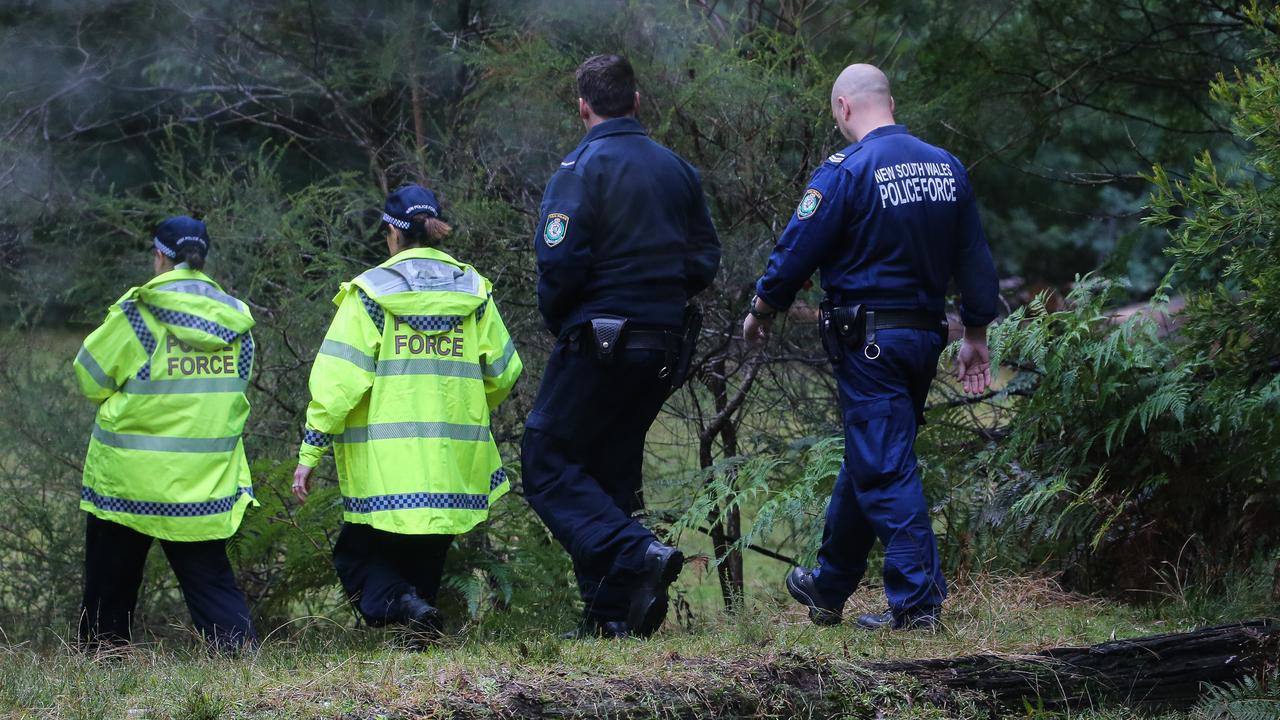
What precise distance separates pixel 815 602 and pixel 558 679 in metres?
1.46

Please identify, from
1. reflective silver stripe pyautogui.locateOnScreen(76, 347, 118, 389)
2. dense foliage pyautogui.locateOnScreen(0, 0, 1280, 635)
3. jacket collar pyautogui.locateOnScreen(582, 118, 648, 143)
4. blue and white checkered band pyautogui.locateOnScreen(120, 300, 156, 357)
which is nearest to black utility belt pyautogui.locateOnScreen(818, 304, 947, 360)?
dense foliage pyautogui.locateOnScreen(0, 0, 1280, 635)

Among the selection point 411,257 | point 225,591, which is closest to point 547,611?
point 225,591

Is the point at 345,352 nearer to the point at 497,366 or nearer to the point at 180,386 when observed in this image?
the point at 497,366

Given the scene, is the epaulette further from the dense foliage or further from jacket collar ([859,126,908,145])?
the dense foliage

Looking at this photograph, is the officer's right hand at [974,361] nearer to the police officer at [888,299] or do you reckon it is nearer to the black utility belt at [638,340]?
the police officer at [888,299]

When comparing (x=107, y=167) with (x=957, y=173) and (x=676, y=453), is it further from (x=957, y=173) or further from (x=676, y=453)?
(x=957, y=173)

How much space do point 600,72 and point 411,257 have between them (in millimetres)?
987

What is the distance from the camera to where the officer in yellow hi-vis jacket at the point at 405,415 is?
16.4 ft

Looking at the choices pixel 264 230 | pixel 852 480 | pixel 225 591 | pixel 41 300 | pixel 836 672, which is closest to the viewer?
pixel 836 672

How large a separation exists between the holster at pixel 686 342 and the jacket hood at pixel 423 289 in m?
0.79

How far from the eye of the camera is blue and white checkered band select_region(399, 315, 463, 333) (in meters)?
5.10

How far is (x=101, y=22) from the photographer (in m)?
8.71

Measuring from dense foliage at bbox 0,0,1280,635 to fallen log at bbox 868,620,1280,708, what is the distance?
74 centimetres

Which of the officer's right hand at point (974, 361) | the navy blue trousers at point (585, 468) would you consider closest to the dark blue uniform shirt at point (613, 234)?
the navy blue trousers at point (585, 468)
